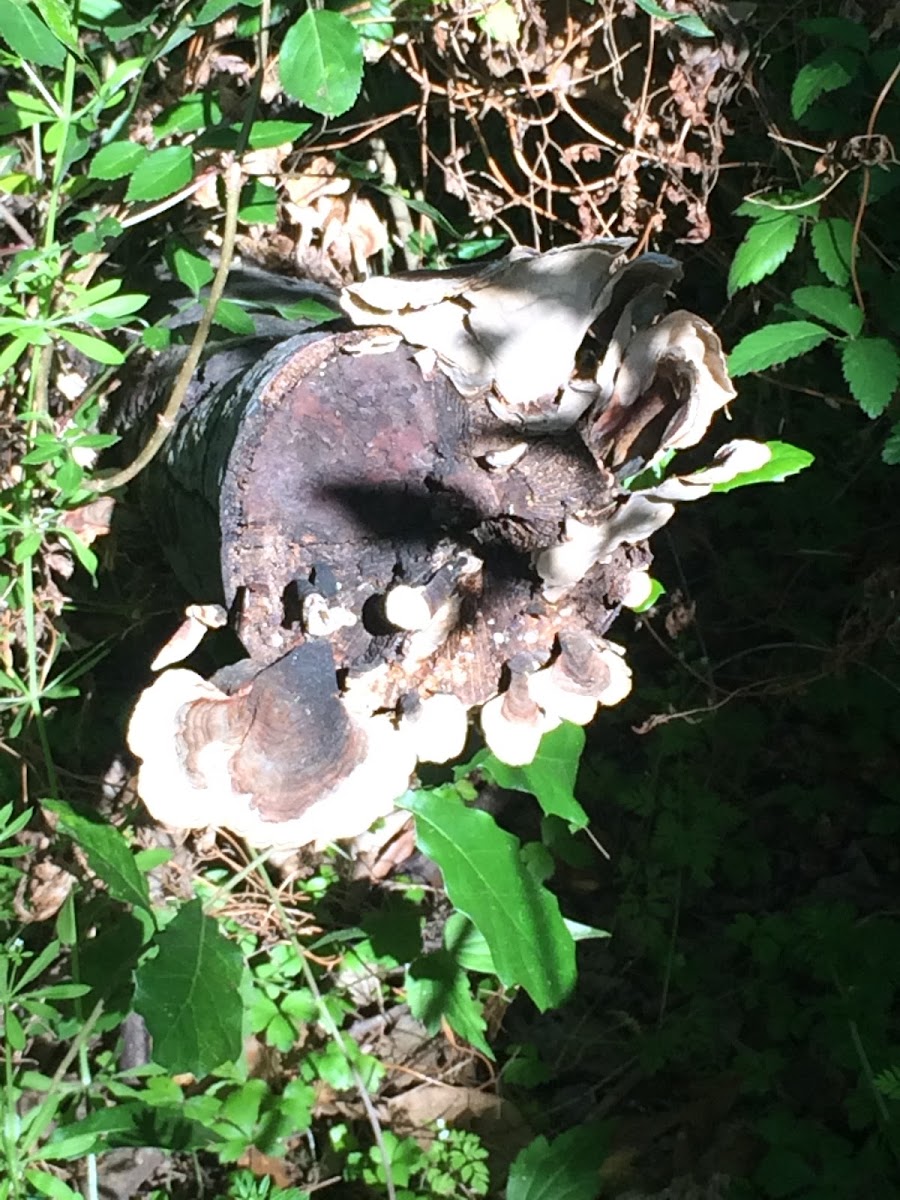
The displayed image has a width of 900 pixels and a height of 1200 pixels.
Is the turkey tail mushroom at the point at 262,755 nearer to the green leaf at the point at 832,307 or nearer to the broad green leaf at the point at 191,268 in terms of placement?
the broad green leaf at the point at 191,268

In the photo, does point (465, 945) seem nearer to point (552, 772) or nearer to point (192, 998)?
point (552, 772)

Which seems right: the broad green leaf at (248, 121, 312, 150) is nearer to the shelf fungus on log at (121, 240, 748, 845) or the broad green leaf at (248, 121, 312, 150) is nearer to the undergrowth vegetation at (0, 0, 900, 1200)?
the undergrowth vegetation at (0, 0, 900, 1200)

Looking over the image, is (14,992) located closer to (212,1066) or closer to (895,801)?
(212,1066)

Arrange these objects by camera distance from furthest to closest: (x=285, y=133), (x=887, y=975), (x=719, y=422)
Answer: (x=719, y=422) → (x=887, y=975) → (x=285, y=133)

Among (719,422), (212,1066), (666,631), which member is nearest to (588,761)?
(666,631)

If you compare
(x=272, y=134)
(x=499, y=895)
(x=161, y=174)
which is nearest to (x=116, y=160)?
(x=161, y=174)

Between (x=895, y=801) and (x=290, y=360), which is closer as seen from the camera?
(x=290, y=360)
